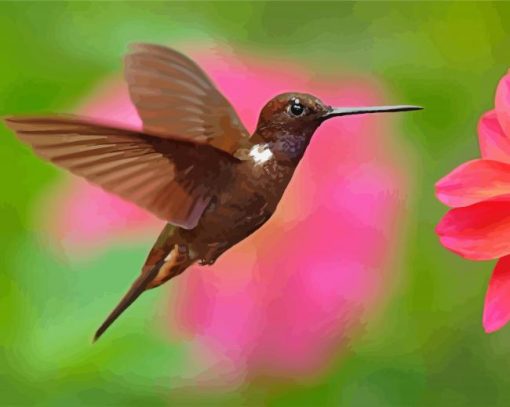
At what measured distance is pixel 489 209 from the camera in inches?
18.8

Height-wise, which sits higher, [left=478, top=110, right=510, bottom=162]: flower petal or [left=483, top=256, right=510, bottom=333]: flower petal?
[left=478, top=110, right=510, bottom=162]: flower petal

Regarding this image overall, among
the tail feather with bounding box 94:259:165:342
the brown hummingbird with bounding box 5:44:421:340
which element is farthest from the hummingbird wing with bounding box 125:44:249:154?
the tail feather with bounding box 94:259:165:342

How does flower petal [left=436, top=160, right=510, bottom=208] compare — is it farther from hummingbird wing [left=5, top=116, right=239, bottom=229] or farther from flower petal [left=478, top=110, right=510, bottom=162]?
hummingbird wing [left=5, top=116, right=239, bottom=229]

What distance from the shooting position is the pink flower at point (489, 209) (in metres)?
0.47

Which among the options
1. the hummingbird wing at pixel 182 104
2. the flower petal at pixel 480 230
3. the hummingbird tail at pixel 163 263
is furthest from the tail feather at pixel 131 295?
the flower petal at pixel 480 230

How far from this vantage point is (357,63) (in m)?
0.73

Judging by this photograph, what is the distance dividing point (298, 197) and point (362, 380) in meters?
0.17

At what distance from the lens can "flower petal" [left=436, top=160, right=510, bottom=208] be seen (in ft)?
1.53

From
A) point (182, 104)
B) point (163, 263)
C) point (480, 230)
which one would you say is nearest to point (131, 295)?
point (163, 263)

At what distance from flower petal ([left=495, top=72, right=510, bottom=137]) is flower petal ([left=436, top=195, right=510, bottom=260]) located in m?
0.04

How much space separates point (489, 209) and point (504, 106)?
0.21ft

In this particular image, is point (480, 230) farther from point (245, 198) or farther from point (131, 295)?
point (131, 295)

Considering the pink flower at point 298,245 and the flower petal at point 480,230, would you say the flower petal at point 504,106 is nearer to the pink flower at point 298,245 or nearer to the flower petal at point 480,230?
the flower petal at point 480,230

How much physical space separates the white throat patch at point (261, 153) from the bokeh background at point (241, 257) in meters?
0.18
